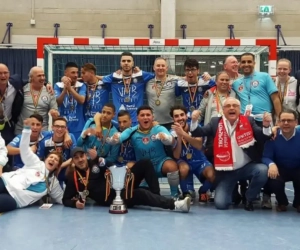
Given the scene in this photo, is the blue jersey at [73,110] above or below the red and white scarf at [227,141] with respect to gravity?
above

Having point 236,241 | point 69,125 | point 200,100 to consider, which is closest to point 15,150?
point 69,125

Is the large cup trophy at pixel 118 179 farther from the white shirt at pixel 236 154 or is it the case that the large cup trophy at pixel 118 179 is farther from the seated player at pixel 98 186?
the white shirt at pixel 236 154

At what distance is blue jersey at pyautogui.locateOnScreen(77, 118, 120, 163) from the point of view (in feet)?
16.9

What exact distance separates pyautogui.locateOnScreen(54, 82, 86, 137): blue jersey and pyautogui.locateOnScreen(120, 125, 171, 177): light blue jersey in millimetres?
1254

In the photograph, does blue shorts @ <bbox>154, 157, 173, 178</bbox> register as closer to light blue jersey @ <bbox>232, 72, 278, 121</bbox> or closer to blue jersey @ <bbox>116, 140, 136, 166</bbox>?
blue jersey @ <bbox>116, 140, 136, 166</bbox>

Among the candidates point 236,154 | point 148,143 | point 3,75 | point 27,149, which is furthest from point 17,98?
point 236,154

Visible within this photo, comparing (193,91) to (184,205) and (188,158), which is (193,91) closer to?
(188,158)

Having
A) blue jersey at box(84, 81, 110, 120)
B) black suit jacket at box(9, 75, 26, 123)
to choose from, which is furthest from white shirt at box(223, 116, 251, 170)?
black suit jacket at box(9, 75, 26, 123)

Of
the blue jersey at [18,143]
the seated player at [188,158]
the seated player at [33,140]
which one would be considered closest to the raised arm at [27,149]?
the seated player at [33,140]

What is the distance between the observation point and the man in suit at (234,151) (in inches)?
180

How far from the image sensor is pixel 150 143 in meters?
5.00

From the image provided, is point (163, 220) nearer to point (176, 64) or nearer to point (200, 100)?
point (200, 100)

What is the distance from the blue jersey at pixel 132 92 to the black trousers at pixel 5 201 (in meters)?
1.91

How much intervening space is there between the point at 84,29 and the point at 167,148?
29.0 feet
